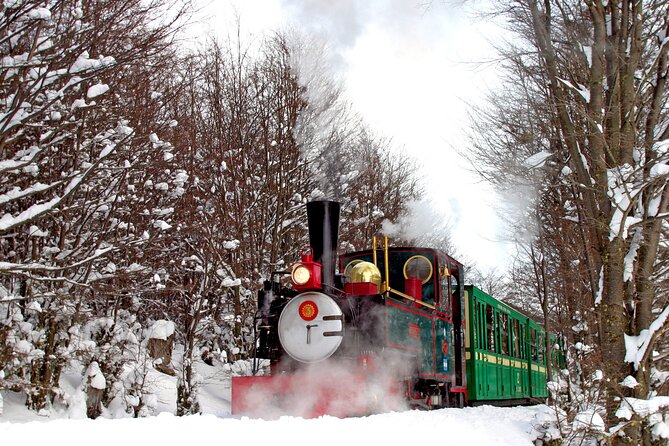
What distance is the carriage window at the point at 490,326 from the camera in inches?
556

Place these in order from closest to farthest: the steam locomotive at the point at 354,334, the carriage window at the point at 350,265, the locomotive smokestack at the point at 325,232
→ the steam locomotive at the point at 354,334, the locomotive smokestack at the point at 325,232, the carriage window at the point at 350,265

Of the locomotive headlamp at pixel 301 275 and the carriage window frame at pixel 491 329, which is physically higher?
the locomotive headlamp at pixel 301 275

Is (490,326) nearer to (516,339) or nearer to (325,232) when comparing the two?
(516,339)

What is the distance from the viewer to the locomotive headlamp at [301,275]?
29.3ft

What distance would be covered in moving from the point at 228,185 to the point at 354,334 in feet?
26.9

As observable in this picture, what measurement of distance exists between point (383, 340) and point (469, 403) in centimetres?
531

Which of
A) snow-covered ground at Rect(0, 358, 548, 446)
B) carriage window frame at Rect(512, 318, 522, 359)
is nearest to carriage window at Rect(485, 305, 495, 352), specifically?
carriage window frame at Rect(512, 318, 522, 359)

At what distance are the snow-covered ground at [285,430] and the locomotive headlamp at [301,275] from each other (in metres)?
2.21

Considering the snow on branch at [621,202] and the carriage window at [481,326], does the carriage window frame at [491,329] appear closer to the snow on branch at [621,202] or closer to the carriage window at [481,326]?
the carriage window at [481,326]

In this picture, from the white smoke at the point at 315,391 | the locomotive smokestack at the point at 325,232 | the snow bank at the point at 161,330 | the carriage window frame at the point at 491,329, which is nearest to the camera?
the white smoke at the point at 315,391

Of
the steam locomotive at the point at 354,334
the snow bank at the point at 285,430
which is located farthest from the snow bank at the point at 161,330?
the snow bank at the point at 285,430

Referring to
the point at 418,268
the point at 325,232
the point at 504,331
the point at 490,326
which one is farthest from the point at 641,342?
the point at 504,331

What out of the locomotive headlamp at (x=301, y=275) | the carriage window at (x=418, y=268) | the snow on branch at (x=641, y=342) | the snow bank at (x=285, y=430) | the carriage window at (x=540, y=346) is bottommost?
the snow bank at (x=285, y=430)

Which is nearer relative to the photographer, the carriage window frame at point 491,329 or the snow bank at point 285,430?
the snow bank at point 285,430
